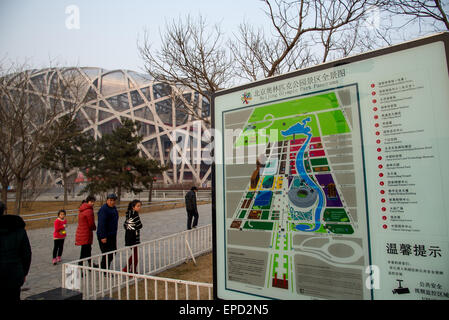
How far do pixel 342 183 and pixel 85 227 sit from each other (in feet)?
17.7

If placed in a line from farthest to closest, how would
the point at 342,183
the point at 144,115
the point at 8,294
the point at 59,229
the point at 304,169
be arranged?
the point at 144,115
the point at 59,229
the point at 8,294
the point at 304,169
the point at 342,183

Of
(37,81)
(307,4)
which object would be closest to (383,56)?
(307,4)

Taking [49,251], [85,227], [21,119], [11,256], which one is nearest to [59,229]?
[85,227]

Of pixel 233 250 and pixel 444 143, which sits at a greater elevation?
pixel 444 143

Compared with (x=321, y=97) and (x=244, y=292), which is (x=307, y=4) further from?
(x=244, y=292)

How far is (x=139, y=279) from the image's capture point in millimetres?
5266

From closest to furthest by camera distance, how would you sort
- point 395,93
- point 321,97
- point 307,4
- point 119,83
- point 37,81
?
point 395,93, point 321,97, point 307,4, point 37,81, point 119,83

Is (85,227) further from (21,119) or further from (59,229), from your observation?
(21,119)

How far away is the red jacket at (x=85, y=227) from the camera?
17.3ft

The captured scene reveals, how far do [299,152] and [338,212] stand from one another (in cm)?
38

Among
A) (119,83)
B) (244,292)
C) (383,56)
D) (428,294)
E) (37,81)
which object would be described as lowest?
(244,292)

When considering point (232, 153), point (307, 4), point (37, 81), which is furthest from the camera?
point (37, 81)

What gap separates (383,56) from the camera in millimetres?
1300

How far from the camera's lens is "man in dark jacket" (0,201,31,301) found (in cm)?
269
